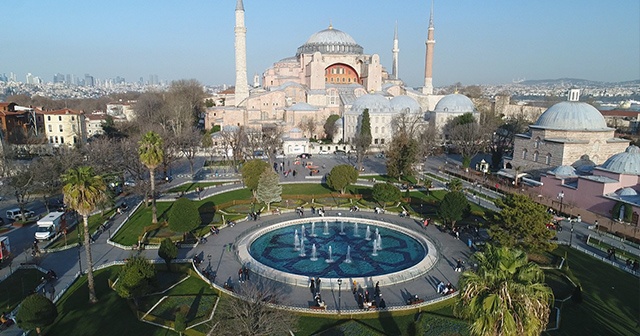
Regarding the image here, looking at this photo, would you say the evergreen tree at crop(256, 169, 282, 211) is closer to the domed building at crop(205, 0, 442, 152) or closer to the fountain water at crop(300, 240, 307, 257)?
the fountain water at crop(300, 240, 307, 257)

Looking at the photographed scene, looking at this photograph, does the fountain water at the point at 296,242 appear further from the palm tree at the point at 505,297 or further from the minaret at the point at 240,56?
the minaret at the point at 240,56

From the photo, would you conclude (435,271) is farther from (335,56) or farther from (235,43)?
(335,56)

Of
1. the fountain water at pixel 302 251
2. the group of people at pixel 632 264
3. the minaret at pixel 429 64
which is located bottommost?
the fountain water at pixel 302 251

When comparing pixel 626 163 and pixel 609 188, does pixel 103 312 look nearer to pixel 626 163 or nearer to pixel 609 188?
pixel 609 188

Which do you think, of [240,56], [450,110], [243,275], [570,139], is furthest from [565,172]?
[240,56]

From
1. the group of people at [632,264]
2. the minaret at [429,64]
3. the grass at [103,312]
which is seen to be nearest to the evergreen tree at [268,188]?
the grass at [103,312]

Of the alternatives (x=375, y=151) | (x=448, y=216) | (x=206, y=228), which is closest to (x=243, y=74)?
(x=375, y=151)

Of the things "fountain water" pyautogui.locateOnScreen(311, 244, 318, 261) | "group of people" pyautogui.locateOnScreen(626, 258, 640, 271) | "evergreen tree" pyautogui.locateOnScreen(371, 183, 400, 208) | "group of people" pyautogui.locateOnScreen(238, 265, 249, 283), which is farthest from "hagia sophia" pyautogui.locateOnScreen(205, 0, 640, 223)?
"group of people" pyautogui.locateOnScreen(238, 265, 249, 283)
